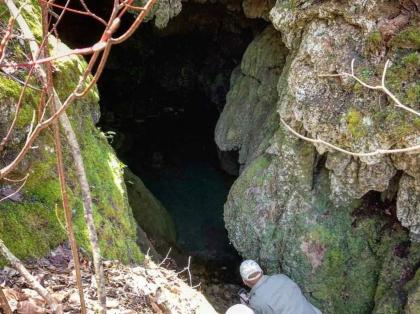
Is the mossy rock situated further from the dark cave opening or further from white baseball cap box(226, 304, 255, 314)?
white baseball cap box(226, 304, 255, 314)

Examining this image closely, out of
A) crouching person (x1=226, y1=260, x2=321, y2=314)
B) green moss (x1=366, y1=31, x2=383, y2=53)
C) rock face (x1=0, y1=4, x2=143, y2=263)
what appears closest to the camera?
rock face (x1=0, y1=4, x2=143, y2=263)

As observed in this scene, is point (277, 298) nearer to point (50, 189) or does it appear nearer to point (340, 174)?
point (340, 174)

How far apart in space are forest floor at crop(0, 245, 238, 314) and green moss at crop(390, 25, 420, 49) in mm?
4597

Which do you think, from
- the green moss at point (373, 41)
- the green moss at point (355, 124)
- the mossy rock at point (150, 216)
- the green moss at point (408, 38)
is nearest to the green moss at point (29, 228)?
Answer: the mossy rock at point (150, 216)

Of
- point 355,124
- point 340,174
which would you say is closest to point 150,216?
point 340,174

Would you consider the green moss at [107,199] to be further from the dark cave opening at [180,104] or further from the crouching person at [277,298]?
the dark cave opening at [180,104]

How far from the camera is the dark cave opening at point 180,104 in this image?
1148cm

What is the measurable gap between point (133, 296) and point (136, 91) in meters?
13.9

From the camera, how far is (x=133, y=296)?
3936mm

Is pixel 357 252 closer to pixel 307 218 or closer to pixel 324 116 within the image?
pixel 307 218

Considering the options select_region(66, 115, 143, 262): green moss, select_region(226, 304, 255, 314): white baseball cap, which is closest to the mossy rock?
select_region(66, 115, 143, 262): green moss

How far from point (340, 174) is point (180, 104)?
34.4 feet

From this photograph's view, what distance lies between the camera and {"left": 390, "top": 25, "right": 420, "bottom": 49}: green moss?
247 inches

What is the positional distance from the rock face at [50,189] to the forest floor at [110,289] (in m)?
0.20
